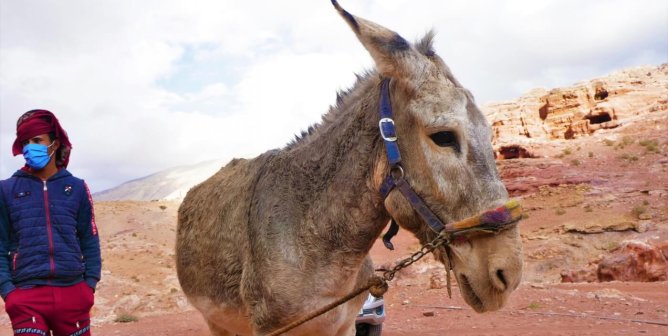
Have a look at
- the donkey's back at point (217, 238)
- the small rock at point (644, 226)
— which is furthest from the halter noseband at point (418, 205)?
the small rock at point (644, 226)

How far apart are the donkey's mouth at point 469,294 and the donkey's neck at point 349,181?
0.60 metres

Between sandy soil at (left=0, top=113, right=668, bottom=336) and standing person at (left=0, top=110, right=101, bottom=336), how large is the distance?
6.64m

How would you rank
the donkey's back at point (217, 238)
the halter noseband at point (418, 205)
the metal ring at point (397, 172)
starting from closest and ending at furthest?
the halter noseband at point (418, 205)
the metal ring at point (397, 172)
the donkey's back at point (217, 238)

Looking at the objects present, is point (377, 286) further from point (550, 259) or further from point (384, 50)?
point (550, 259)

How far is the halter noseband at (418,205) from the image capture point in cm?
234

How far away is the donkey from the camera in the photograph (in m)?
2.48

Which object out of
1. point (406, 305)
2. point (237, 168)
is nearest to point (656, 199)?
point (406, 305)

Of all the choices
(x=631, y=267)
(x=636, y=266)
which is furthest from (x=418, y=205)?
(x=636, y=266)

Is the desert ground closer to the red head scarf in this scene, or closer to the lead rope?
the lead rope

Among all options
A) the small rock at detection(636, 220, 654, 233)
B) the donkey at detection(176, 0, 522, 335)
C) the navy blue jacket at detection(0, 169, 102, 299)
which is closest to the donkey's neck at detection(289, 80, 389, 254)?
the donkey at detection(176, 0, 522, 335)

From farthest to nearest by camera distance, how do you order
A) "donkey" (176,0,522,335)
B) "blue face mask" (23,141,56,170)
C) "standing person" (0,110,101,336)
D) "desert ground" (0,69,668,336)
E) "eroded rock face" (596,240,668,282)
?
"eroded rock face" (596,240,668,282) → "desert ground" (0,69,668,336) → "blue face mask" (23,141,56,170) → "standing person" (0,110,101,336) → "donkey" (176,0,522,335)

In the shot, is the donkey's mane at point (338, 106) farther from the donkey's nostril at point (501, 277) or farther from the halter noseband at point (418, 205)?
the donkey's nostril at point (501, 277)

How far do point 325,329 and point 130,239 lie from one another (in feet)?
88.0

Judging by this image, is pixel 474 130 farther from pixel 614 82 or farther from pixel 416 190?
pixel 614 82
